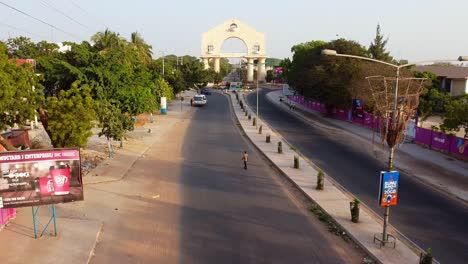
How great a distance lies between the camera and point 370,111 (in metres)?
47.4

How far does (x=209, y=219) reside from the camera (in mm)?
16625

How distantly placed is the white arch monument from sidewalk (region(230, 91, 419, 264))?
103573 mm

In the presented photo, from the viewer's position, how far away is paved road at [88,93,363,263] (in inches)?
531

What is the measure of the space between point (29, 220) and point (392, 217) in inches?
574

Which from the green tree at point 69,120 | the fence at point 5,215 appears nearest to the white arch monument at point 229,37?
the green tree at point 69,120

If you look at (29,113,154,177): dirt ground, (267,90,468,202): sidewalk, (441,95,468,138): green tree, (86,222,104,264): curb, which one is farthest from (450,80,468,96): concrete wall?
(86,222,104,264): curb

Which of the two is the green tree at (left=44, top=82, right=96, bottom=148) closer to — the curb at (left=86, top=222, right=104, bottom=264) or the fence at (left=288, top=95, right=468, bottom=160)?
the curb at (left=86, top=222, right=104, bottom=264)

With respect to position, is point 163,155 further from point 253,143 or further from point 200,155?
point 253,143

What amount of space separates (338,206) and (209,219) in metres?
5.82

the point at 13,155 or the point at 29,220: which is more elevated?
the point at 13,155

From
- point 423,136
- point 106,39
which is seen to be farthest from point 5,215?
point 106,39

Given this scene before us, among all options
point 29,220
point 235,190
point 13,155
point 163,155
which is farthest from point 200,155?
point 13,155

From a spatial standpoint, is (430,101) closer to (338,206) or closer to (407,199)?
(407,199)

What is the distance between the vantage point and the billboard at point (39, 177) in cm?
1337
